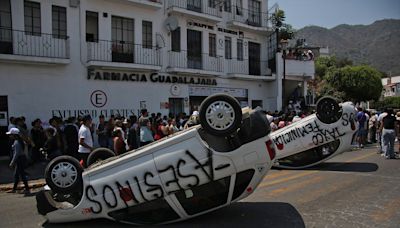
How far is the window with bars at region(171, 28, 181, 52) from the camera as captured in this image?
68.3 feet

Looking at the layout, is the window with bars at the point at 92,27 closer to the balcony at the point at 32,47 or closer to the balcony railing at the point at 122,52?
the balcony railing at the point at 122,52

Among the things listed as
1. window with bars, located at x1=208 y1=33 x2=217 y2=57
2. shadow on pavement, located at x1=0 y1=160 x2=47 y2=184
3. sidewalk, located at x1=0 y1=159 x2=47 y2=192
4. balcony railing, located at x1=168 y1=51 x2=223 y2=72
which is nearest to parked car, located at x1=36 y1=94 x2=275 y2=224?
sidewalk, located at x1=0 y1=159 x2=47 y2=192

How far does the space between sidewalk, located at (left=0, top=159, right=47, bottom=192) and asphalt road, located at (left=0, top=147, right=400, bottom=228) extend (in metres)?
0.81

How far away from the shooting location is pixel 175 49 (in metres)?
21.0

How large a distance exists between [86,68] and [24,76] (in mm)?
2636

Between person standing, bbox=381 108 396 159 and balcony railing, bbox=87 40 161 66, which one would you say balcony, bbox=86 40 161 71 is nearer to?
balcony railing, bbox=87 40 161 66

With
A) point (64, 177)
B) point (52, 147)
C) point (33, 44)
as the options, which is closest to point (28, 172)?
point (52, 147)

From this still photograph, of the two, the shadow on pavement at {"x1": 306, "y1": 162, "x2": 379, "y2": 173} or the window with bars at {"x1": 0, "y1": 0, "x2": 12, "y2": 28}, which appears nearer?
the shadow on pavement at {"x1": 306, "y1": 162, "x2": 379, "y2": 173}

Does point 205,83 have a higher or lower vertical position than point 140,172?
→ higher

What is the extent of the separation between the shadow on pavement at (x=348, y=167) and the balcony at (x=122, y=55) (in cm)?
991

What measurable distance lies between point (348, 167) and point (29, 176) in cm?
901

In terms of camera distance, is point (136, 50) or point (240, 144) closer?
point (240, 144)

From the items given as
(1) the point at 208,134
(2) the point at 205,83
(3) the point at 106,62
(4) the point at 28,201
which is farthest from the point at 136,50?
(1) the point at 208,134

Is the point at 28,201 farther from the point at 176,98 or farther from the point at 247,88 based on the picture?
the point at 247,88
